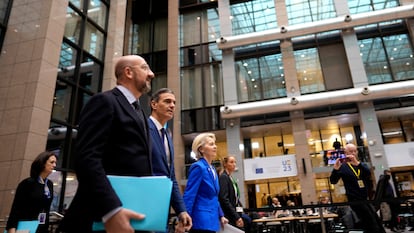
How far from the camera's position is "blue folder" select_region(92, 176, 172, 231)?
1.32 meters

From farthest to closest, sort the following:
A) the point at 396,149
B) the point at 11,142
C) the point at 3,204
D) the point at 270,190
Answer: the point at 270,190
the point at 396,149
the point at 11,142
the point at 3,204

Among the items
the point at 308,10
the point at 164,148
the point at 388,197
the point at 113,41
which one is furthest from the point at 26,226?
the point at 308,10

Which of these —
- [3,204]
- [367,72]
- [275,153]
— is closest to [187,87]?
[275,153]

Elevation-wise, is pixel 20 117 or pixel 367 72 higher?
pixel 367 72

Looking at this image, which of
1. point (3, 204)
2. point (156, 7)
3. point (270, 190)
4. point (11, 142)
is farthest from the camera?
point (156, 7)

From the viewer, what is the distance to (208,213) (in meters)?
2.86

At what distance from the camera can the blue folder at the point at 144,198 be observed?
4.33 ft

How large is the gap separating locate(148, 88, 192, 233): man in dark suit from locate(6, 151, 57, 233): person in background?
2.07m

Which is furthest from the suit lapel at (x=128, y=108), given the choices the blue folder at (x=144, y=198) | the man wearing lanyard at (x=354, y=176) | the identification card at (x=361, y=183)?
the identification card at (x=361, y=183)

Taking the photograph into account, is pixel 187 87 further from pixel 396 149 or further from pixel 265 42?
pixel 396 149

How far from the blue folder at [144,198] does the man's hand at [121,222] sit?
0.16ft

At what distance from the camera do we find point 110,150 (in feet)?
4.90

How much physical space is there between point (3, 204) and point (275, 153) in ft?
49.6

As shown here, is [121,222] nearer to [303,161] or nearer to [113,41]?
[113,41]
